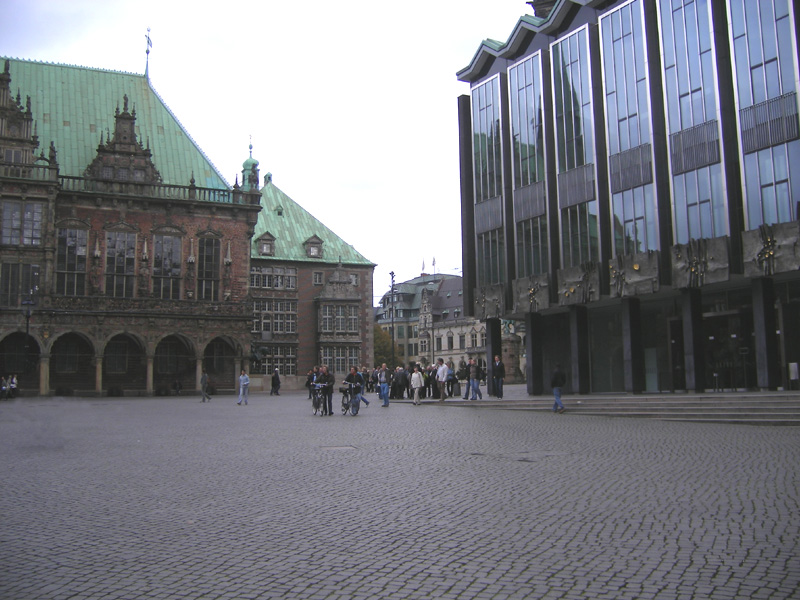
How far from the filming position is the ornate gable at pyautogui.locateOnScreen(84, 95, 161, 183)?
5881cm

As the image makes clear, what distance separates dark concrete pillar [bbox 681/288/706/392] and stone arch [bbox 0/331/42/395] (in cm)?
4186

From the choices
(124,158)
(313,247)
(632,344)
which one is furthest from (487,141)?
(313,247)

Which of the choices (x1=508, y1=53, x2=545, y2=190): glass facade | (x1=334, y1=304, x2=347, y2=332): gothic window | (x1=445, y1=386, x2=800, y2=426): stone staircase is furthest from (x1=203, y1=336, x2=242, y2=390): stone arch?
(x1=445, y1=386, x2=800, y2=426): stone staircase

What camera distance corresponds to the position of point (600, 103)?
113 feet

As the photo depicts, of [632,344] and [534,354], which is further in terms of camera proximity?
[534,354]

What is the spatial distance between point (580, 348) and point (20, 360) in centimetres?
3832

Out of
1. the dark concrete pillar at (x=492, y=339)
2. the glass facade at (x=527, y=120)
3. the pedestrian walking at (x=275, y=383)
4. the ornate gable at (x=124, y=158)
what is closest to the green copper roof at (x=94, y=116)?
the ornate gable at (x=124, y=158)

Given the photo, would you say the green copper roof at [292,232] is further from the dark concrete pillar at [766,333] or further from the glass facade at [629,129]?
the dark concrete pillar at [766,333]

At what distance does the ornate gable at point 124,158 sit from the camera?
193 ft

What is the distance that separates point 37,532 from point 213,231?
5479 centimetres

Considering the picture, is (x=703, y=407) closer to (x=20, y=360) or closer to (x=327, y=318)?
(x=20, y=360)

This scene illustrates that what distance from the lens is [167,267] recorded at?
59156 mm

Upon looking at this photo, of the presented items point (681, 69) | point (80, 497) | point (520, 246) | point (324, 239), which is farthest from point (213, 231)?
point (80, 497)

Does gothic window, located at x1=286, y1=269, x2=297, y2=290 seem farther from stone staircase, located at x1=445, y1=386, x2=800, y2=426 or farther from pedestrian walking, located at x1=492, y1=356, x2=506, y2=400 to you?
stone staircase, located at x1=445, y1=386, x2=800, y2=426
